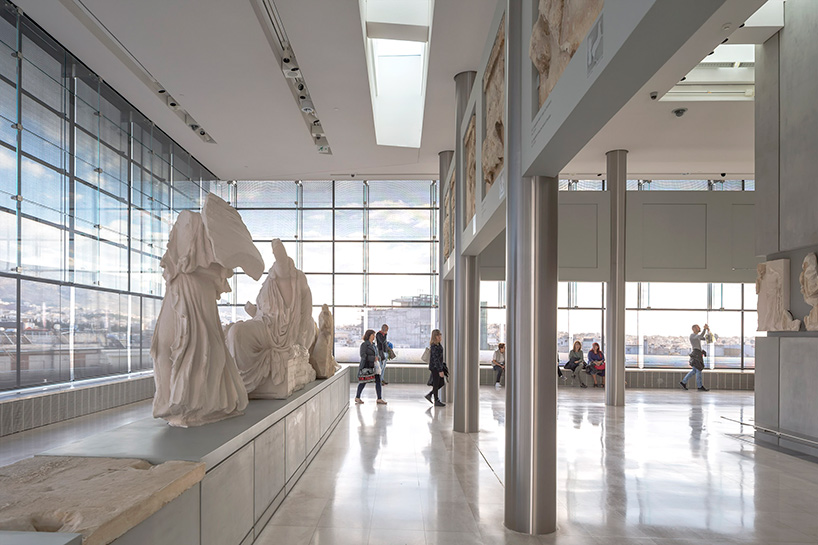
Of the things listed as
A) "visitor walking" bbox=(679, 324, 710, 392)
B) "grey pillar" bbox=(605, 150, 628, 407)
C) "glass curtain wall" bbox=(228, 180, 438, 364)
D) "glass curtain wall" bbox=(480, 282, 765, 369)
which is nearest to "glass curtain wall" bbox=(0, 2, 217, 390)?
"glass curtain wall" bbox=(228, 180, 438, 364)

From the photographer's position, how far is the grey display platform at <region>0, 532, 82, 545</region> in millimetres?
2189

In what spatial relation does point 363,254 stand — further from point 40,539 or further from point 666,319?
point 40,539

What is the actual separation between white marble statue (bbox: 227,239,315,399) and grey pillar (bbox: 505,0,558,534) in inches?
127

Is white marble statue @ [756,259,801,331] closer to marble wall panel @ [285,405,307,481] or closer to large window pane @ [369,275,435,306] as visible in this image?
marble wall panel @ [285,405,307,481]

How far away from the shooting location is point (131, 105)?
576 inches

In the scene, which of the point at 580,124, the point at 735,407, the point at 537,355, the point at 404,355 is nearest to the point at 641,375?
the point at 735,407

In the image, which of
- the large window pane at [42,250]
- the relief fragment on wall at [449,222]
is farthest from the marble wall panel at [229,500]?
the large window pane at [42,250]

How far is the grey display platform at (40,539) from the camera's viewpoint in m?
2.19

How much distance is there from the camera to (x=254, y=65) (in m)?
12.0

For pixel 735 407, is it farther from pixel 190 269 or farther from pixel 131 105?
pixel 131 105

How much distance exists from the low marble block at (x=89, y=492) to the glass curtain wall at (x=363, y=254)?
17977 millimetres

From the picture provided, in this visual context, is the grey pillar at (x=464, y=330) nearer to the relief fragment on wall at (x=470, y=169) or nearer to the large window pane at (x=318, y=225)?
the relief fragment on wall at (x=470, y=169)

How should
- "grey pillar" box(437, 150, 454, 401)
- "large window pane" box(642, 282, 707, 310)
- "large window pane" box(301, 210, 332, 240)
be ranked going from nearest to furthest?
"grey pillar" box(437, 150, 454, 401), "large window pane" box(642, 282, 707, 310), "large window pane" box(301, 210, 332, 240)

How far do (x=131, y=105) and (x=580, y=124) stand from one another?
1415 cm
